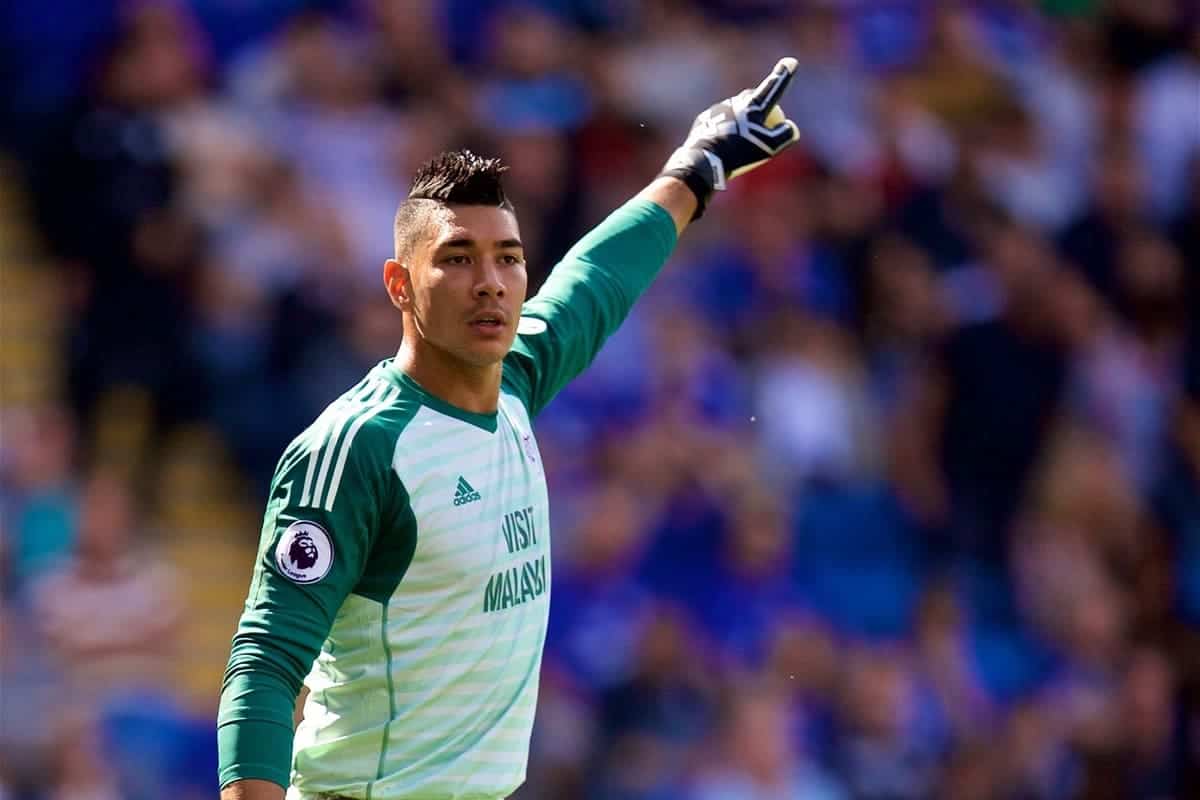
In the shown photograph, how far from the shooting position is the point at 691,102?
36.2 feet

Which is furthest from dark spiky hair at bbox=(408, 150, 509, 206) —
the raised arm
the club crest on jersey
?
the club crest on jersey

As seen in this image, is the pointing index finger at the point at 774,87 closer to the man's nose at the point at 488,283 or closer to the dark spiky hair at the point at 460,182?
the dark spiky hair at the point at 460,182

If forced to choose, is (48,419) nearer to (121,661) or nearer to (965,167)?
(121,661)

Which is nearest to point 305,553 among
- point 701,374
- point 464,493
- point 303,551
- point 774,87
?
point 303,551

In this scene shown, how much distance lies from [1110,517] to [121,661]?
581 cm

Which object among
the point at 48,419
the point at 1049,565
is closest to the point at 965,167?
the point at 1049,565

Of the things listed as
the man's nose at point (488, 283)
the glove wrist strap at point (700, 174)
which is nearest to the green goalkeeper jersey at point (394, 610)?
the man's nose at point (488, 283)

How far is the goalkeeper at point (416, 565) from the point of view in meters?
3.89

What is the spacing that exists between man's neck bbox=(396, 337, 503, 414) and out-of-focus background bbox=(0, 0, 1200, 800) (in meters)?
4.72

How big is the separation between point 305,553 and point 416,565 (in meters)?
0.31

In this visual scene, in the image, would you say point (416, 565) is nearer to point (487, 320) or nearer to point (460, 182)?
point (487, 320)

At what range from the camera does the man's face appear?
14.1ft

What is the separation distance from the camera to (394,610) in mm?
4121

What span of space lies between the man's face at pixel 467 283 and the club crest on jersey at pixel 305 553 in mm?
622
